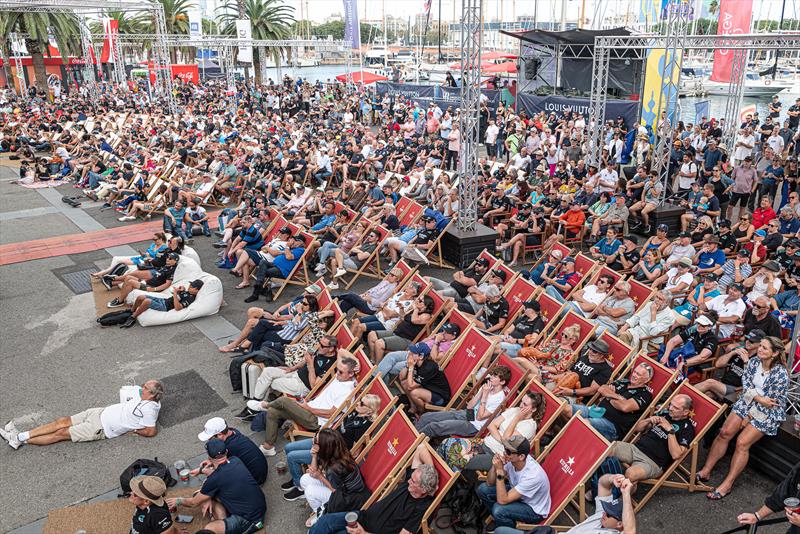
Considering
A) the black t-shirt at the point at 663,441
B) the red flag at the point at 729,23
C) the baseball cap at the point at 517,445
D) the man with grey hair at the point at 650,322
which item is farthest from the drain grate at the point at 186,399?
the red flag at the point at 729,23

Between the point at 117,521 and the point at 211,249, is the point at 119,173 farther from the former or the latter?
the point at 117,521

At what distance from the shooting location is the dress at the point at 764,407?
5.30 m

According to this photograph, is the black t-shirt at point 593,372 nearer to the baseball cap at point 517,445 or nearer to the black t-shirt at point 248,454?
the baseball cap at point 517,445

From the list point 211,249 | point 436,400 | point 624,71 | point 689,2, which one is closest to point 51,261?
point 211,249

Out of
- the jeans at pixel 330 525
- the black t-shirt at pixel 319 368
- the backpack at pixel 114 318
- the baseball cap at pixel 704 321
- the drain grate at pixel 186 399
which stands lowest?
the drain grate at pixel 186 399

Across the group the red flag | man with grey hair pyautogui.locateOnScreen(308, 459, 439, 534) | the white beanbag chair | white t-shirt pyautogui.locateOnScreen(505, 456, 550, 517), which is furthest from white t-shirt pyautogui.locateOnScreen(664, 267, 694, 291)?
the red flag

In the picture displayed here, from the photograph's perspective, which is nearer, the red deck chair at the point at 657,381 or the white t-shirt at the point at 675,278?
A: the red deck chair at the point at 657,381

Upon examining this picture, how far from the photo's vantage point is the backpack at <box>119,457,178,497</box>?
5547mm

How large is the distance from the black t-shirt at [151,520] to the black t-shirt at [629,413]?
3.90 m

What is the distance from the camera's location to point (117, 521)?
5.29m

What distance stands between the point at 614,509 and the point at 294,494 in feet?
8.88

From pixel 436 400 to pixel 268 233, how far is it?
20.7 feet

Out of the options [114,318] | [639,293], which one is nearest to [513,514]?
[639,293]

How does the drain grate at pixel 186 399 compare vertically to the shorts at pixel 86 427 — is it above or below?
below
